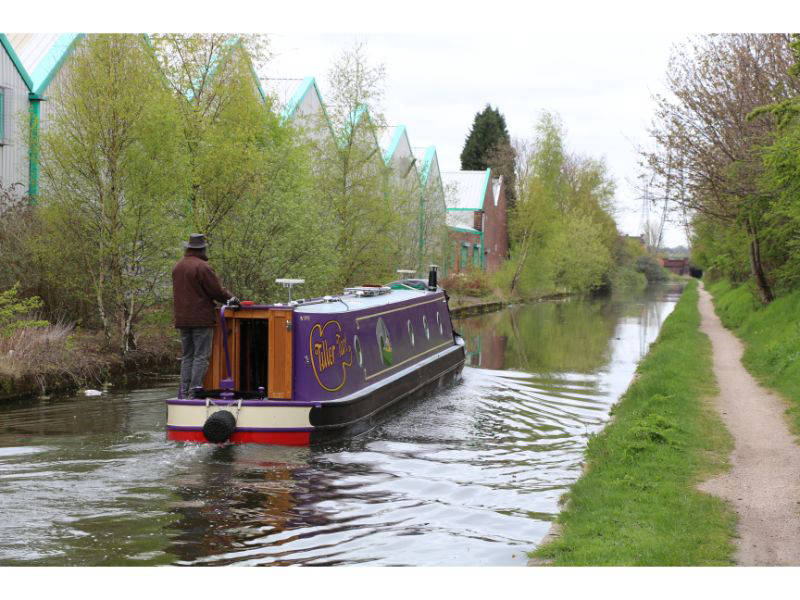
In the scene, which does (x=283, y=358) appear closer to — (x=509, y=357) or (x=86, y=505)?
(x=86, y=505)

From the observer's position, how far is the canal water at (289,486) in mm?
6270

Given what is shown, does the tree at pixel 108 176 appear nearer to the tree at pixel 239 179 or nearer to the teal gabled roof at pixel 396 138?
the tree at pixel 239 179

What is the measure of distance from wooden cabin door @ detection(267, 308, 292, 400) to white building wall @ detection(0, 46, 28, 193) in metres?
10.1

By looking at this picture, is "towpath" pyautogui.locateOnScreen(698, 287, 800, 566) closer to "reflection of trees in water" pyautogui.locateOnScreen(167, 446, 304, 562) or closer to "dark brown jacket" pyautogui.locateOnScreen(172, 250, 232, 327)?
A: "reflection of trees in water" pyautogui.locateOnScreen(167, 446, 304, 562)

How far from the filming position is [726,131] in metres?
19.5

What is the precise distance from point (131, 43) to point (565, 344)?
40.7 feet

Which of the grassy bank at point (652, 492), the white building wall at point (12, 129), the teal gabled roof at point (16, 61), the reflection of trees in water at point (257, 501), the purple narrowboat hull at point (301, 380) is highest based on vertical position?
the teal gabled roof at point (16, 61)

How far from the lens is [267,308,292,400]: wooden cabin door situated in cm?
972

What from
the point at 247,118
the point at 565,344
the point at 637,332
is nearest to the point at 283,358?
the point at 247,118

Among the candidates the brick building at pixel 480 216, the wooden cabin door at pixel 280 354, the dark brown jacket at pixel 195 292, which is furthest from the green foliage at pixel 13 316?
the brick building at pixel 480 216

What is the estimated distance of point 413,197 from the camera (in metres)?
29.4

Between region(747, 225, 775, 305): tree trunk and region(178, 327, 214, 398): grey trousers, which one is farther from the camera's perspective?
region(747, 225, 775, 305): tree trunk

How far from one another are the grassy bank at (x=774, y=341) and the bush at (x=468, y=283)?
13.5m

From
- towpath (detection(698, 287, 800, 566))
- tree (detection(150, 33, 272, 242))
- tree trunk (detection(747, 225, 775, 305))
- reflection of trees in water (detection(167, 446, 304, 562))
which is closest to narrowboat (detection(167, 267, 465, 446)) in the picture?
reflection of trees in water (detection(167, 446, 304, 562))
